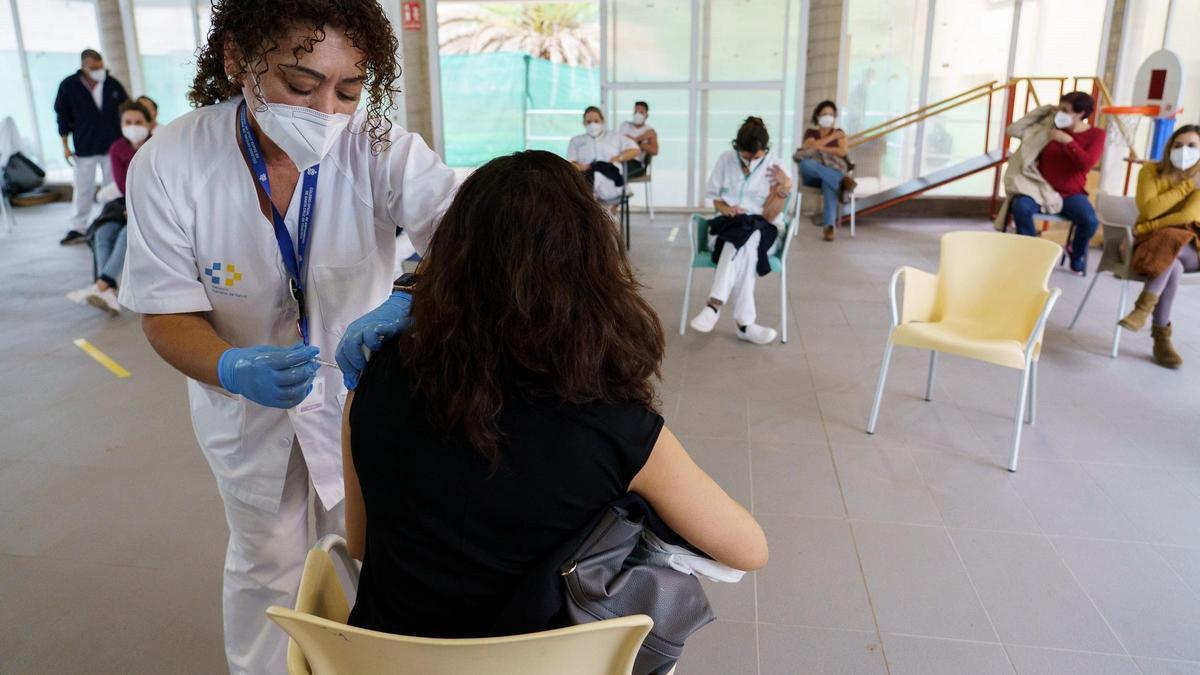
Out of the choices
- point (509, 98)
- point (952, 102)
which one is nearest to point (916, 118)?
point (952, 102)

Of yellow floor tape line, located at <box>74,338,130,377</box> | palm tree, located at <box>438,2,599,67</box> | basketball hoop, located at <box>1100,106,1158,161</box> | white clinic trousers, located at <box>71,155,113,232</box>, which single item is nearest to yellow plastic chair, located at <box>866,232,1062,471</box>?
yellow floor tape line, located at <box>74,338,130,377</box>

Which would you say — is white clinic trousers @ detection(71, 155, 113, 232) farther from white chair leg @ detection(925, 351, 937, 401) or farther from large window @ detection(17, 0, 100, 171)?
white chair leg @ detection(925, 351, 937, 401)

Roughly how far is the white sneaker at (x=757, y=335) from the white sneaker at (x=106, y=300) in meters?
3.80

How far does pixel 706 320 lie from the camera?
4.48 meters

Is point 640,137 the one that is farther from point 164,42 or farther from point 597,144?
point 164,42

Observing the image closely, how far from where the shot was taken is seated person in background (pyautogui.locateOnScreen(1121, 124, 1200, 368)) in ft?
13.3

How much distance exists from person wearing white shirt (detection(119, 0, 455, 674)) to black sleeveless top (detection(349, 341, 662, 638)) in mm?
162

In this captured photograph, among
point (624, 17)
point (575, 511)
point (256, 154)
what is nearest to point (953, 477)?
point (575, 511)

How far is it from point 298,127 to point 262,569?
2.63 ft

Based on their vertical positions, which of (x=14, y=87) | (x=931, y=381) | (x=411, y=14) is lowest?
(x=931, y=381)

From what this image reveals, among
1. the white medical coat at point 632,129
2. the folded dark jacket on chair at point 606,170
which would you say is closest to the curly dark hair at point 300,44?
the folded dark jacket on chair at point 606,170

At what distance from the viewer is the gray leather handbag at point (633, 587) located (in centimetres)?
100

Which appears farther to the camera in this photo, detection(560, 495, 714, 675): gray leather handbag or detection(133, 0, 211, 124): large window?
detection(133, 0, 211, 124): large window

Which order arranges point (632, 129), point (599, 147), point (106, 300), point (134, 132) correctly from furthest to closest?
point (632, 129) → point (599, 147) → point (134, 132) → point (106, 300)
